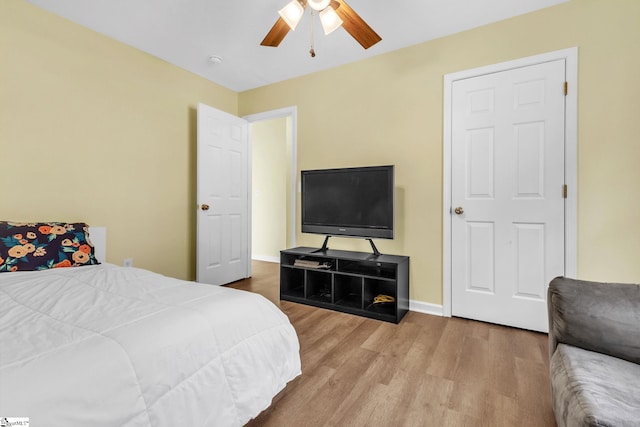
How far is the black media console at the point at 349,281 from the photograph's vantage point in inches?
103

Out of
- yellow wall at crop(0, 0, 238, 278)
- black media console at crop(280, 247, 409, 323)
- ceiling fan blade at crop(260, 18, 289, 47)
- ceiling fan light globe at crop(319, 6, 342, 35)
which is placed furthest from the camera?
black media console at crop(280, 247, 409, 323)

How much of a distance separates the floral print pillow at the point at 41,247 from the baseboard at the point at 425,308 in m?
2.64

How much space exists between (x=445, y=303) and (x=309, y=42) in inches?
106

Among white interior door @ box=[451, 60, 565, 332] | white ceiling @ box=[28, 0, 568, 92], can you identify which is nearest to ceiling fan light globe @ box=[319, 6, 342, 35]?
white ceiling @ box=[28, 0, 568, 92]

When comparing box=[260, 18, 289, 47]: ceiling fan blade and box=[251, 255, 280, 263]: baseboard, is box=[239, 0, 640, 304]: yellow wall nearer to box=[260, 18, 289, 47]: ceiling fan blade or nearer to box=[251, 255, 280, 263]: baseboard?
box=[260, 18, 289, 47]: ceiling fan blade

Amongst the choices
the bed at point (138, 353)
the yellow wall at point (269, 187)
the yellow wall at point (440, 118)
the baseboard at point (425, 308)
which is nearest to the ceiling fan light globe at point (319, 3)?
the yellow wall at point (440, 118)

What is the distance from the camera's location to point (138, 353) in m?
0.89

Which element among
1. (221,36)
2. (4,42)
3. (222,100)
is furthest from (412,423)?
(222,100)

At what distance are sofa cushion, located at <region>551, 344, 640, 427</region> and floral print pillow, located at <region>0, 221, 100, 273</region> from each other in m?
2.68

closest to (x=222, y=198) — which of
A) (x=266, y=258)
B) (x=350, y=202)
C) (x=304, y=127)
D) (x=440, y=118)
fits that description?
(x=304, y=127)

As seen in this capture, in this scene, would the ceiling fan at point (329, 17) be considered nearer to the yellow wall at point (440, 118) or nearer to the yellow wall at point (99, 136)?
the yellow wall at point (440, 118)

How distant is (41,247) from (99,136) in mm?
1184

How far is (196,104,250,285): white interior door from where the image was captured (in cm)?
338

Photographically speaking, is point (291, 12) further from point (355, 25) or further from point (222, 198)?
point (222, 198)
